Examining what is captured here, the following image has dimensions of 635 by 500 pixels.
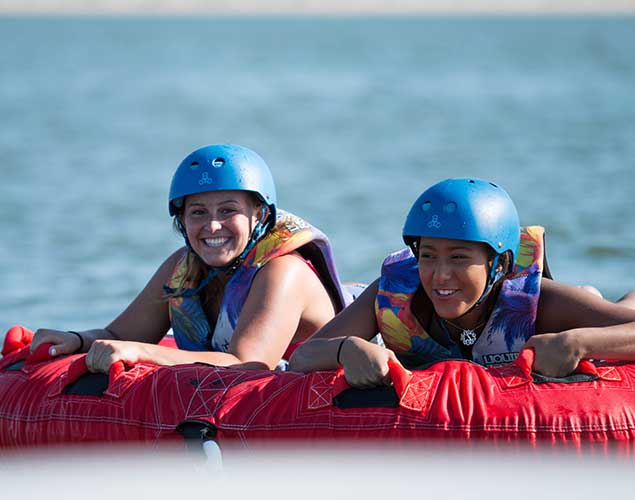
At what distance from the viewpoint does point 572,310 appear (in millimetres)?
4824

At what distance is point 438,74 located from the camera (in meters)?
38.0

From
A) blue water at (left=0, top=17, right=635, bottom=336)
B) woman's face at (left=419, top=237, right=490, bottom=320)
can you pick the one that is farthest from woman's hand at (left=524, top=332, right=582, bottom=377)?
blue water at (left=0, top=17, right=635, bottom=336)

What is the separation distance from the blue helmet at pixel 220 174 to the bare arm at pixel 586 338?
4.66 ft

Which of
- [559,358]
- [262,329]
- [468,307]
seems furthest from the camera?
[262,329]

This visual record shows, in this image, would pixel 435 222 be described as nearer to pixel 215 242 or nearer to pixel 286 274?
pixel 286 274

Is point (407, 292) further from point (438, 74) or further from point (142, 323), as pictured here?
point (438, 74)

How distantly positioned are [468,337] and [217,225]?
3.78 feet

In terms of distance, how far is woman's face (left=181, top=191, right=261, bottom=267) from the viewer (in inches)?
213

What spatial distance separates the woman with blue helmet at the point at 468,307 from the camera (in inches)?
179

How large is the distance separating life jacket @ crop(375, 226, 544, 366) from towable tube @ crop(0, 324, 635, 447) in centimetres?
41

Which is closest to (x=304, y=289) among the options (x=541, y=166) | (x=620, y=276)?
(x=620, y=276)

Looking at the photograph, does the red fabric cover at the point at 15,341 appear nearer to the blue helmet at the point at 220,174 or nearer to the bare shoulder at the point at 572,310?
the blue helmet at the point at 220,174

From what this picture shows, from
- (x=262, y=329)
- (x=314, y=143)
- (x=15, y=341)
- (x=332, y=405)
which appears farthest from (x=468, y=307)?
(x=314, y=143)

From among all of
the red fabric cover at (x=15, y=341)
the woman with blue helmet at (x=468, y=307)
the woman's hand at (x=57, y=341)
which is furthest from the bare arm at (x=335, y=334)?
the red fabric cover at (x=15, y=341)
